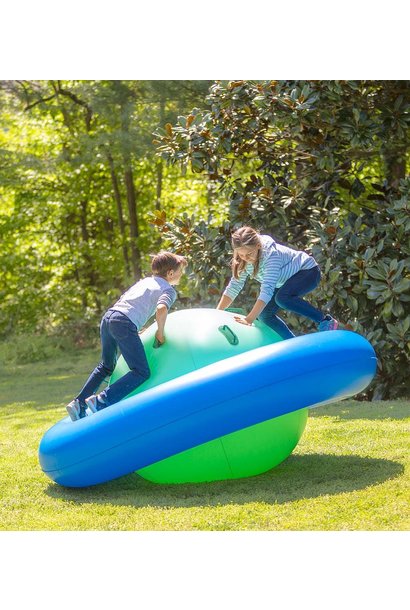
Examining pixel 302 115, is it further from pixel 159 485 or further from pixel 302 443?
pixel 159 485

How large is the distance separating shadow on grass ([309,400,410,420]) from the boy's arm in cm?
292

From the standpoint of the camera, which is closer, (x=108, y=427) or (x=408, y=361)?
(x=108, y=427)

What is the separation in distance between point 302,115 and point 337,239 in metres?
1.31

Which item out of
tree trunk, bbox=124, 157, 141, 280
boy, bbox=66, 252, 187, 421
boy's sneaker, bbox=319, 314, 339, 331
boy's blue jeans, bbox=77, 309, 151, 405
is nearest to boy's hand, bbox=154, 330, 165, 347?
boy, bbox=66, 252, 187, 421

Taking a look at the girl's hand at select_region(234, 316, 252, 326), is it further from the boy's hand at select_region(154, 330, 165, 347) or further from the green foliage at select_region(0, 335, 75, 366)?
the green foliage at select_region(0, 335, 75, 366)

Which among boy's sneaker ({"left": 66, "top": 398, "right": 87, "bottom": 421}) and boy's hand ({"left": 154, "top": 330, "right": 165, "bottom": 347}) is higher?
boy's hand ({"left": 154, "top": 330, "right": 165, "bottom": 347})

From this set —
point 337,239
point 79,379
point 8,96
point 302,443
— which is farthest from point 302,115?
point 8,96

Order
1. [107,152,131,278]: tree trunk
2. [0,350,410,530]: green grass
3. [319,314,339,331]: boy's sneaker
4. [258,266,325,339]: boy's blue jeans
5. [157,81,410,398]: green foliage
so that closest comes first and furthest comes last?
[0,350,410,530]: green grass < [258,266,325,339]: boy's blue jeans < [319,314,339,331]: boy's sneaker < [157,81,410,398]: green foliage < [107,152,131,278]: tree trunk

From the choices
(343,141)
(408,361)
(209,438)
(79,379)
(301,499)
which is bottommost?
(79,379)

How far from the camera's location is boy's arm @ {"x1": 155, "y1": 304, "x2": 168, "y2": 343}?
566cm

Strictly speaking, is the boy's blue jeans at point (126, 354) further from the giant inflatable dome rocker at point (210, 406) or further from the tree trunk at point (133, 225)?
the tree trunk at point (133, 225)

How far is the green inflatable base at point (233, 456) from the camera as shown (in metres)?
5.49

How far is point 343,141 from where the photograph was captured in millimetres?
9344

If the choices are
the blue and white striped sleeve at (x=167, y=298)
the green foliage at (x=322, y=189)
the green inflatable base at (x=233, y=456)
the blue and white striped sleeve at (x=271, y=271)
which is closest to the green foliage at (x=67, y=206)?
the green foliage at (x=322, y=189)
